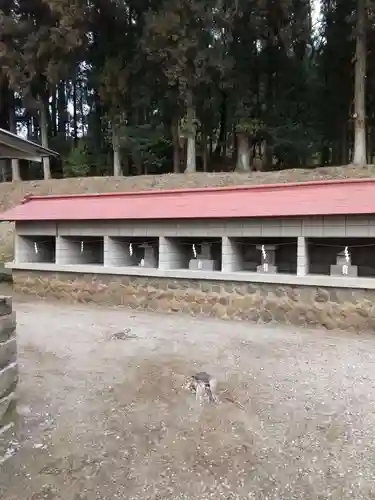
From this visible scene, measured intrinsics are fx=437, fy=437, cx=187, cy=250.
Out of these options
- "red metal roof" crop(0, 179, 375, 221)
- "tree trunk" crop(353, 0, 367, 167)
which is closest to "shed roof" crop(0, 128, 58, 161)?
"red metal roof" crop(0, 179, 375, 221)

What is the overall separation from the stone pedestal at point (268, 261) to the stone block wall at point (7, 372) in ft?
19.3

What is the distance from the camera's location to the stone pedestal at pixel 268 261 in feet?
29.5

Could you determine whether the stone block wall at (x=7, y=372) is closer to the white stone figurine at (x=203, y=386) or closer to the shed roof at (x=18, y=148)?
the shed roof at (x=18, y=148)

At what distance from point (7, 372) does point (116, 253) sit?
6.55m

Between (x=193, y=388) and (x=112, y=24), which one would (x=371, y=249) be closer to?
(x=193, y=388)

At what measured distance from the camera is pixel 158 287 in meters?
9.84

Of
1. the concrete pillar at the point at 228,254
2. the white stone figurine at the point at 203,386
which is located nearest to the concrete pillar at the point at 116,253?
the concrete pillar at the point at 228,254

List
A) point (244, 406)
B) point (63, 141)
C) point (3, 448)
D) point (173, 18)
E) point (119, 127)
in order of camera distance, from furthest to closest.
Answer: point (63, 141) < point (119, 127) < point (173, 18) < point (244, 406) < point (3, 448)

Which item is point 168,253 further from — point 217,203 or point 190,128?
point 190,128

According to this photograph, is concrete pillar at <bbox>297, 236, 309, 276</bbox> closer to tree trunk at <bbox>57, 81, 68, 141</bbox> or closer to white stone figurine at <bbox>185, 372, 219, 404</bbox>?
white stone figurine at <bbox>185, 372, 219, 404</bbox>

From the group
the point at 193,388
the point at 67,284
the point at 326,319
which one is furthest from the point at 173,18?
the point at 193,388

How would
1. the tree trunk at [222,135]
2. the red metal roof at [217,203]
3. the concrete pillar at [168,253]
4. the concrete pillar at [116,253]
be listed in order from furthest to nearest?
the tree trunk at [222,135] < the concrete pillar at [116,253] < the concrete pillar at [168,253] < the red metal roof at [217,203]

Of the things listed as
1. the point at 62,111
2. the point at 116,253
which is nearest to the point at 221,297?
the point at 116,253

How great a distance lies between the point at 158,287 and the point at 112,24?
1642 centimetres
